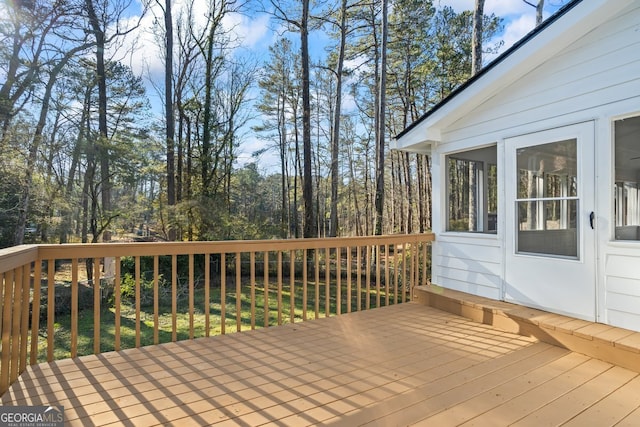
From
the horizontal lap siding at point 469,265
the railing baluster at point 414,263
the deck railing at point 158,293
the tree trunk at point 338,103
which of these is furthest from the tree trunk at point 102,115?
the horizontal lap siding at point 469,265

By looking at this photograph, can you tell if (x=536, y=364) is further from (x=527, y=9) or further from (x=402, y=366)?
(x=527, y=9)

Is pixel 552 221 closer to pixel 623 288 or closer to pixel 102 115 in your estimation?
pixel 623 288

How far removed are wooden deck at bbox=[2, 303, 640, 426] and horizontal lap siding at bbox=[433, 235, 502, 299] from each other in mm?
743

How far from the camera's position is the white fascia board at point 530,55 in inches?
108

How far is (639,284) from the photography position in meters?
2.58

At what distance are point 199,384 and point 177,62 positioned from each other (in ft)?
37.9

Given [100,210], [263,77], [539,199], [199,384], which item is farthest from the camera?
[263,77]

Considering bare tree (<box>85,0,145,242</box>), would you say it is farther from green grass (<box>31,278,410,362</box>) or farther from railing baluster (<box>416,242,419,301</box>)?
railing baluster (<box>416,242,419,301</box>)

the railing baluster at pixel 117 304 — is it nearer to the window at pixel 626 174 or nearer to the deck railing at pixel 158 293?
the deck railing at pixel 158 293

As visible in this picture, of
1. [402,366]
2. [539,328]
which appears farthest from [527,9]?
[402,366]

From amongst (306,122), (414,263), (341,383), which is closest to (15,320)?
(341,383)

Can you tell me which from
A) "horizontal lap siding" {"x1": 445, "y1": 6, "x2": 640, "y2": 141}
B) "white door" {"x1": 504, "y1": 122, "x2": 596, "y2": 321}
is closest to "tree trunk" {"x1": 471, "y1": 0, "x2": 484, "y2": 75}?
"horizontal lap siding" {"x1": 445, "y1": 6, "x2": 640, "y2": 141}

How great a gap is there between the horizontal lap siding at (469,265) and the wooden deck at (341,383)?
2.44ft

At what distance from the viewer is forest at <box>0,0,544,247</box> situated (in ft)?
24.8
